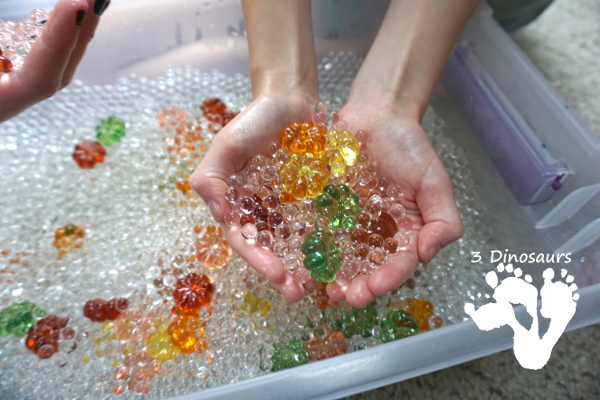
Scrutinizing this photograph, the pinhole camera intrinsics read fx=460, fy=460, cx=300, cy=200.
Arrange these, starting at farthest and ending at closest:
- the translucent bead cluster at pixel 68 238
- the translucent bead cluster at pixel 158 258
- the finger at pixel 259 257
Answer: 1. the translucent bead cluster at pixel 68 238
2. the translucent bead cluster at pixel 158 258
3. the finger at pixel 259 257

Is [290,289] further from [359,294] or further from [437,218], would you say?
[437,218]

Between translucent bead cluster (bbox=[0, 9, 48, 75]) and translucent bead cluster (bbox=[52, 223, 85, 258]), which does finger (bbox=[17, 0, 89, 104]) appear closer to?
translucent bead cluster (bbox=[0, 9, 48, 75])

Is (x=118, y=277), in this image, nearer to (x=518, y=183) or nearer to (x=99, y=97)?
(x=99, y=97)

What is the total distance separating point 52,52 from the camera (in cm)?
52

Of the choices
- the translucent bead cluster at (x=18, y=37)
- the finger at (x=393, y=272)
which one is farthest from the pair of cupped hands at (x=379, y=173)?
the translucent bead cluster at (x=18, y=37)

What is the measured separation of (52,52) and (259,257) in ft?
1.12

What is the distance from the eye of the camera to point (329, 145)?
0.72 m

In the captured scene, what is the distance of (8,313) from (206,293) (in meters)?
0.32


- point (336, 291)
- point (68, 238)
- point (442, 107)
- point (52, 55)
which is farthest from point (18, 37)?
point (442, 107)

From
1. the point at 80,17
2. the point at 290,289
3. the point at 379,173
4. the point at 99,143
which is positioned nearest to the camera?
the point at 80,17

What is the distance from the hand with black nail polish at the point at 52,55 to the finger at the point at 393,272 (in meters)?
0.45

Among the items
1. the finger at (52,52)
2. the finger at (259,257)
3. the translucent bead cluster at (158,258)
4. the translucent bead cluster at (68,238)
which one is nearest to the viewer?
the finger at (52,52)

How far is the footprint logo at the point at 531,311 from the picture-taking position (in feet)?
2.05

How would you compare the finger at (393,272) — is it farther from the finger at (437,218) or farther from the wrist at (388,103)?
the wrist at (388,103)
